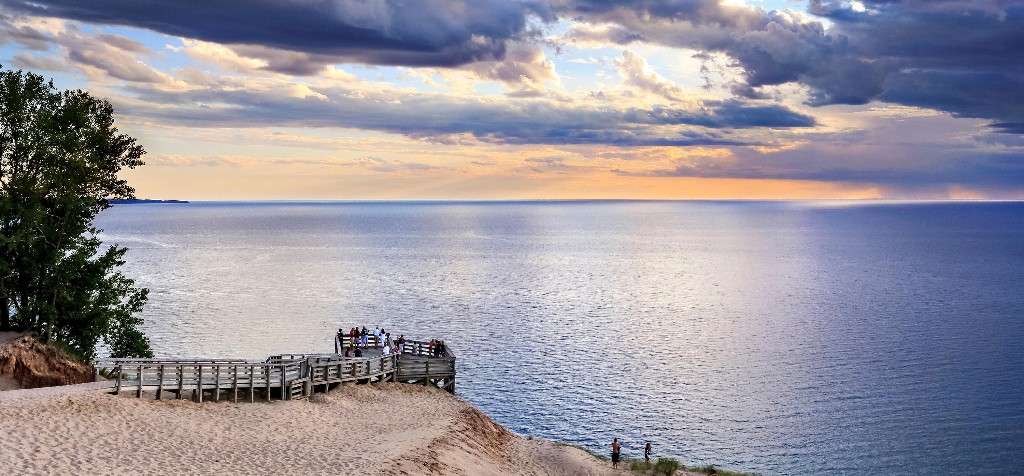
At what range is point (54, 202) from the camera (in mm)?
43562

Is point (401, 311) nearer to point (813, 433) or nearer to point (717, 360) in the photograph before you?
point (717, 360)

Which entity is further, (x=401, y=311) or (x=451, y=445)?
(x=401, y=311)

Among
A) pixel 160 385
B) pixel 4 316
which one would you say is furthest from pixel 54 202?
pixel 160 385

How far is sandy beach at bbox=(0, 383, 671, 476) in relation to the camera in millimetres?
27714

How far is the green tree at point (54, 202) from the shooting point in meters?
42.5

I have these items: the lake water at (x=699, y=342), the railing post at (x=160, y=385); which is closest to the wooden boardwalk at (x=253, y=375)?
the railing post at (x=160, y=385)

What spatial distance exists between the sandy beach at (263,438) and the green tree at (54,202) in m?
12.5

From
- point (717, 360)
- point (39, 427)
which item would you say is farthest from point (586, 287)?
point (39, 427)

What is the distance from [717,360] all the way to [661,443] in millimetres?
23882

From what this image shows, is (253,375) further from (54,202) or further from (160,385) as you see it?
(54,202)

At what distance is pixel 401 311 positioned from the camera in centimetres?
9275

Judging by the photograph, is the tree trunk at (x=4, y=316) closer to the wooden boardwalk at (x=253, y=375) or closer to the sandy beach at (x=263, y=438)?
the wooden boardwalk at (x=253, y=375)

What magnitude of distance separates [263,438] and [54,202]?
20.7 meters

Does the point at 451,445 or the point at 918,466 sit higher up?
the point at 451,445
